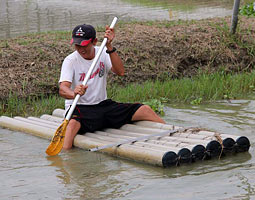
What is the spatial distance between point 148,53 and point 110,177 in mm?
5057

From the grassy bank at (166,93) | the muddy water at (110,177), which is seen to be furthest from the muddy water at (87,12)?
the muddy water at (110,177)

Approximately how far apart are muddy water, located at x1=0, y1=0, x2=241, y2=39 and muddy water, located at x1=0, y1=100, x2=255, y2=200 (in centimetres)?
710

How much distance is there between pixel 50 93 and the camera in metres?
8.34

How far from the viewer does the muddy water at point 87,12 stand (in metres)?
14.1

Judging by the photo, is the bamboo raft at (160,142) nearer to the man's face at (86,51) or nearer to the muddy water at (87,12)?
the man's face at (86,51)

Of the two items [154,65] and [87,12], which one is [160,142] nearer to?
[154,65]

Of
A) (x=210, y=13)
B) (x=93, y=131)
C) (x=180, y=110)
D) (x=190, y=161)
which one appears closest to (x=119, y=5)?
(x=210, y=13)

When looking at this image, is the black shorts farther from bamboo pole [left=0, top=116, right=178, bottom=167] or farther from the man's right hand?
the man's right hand

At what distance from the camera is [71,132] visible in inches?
235

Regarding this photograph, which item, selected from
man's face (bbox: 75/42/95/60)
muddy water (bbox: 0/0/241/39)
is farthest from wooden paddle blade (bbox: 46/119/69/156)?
muddy water (bbox: 0/0/241/39)

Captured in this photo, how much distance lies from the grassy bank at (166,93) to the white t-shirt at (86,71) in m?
1.61

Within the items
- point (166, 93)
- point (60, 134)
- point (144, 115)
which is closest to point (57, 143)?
point (60, 134)

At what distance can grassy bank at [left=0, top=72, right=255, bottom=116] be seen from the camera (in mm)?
7844

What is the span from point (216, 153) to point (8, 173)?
203 cm
